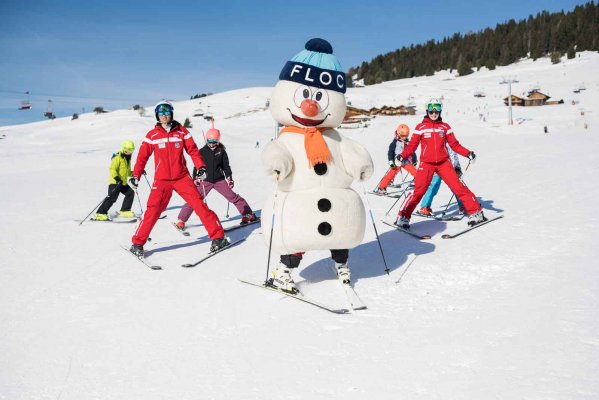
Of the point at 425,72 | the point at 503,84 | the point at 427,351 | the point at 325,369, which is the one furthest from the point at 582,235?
the point at 425,72

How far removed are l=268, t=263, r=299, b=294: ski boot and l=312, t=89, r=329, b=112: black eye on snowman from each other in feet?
4.83

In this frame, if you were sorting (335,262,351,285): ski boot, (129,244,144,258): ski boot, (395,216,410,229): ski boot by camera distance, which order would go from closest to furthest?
(335,262,351,285): ski boot
(129,244,144,258): ski boot
(395,216,410,229): ski boot

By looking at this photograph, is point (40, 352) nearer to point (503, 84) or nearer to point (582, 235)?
point (582, 235)

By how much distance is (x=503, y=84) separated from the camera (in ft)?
155

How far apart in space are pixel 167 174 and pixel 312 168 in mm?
2338

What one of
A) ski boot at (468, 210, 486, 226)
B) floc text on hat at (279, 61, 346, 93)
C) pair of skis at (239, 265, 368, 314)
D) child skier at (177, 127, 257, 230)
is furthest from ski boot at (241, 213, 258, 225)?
floc text on hat at (279, 61, 346, 93)

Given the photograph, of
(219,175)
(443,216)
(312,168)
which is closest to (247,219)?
(219,175)

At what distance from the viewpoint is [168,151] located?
588 centimetres

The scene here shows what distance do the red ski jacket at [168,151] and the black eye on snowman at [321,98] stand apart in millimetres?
2069

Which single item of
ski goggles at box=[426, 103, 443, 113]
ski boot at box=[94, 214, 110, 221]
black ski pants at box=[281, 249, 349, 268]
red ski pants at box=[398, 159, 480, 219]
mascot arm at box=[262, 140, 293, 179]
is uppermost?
ski goggles at box=[426, 103, 443, 113]

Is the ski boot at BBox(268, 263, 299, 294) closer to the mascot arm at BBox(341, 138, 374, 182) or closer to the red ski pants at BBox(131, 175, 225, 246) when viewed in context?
the mascot arm at BBox(341, 138, 374, 182)

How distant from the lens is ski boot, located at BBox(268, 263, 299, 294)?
4.27 meters

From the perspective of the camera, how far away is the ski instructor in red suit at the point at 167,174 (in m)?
5.83

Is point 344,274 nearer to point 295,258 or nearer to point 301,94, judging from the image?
point 295,258
